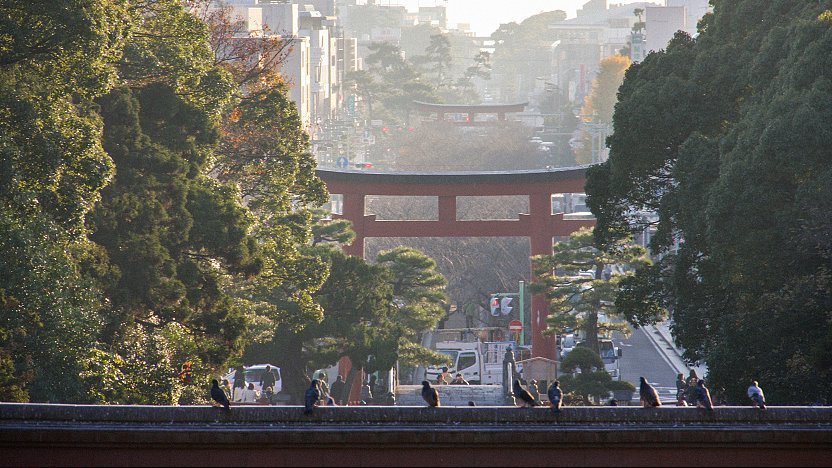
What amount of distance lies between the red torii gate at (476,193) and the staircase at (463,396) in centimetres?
376

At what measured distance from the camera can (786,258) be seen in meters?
14.2

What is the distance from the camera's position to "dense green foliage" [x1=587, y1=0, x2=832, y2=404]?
45.1 ft

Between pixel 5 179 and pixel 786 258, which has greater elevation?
pixel 5 179

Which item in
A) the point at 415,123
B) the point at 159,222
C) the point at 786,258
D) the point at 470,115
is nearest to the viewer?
the point at 786,258

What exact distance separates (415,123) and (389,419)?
91347 mm

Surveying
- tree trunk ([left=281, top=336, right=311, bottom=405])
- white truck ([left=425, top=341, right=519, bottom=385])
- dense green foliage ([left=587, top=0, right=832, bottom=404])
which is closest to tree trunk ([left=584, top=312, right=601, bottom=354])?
white truck ([left=425, top=341, right=519, bottom=385])

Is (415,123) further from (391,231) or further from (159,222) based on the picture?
(159,222)

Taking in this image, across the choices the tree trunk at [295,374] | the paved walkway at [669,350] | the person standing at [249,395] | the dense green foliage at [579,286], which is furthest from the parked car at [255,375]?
the paved walkway at [669,350]

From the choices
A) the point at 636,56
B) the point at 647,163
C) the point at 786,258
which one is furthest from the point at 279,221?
the point at 636,56

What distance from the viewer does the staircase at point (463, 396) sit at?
23281 mm

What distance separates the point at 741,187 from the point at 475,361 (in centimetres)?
1791

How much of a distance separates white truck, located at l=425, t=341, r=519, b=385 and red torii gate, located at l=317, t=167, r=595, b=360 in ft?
5.92

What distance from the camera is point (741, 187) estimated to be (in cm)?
1450

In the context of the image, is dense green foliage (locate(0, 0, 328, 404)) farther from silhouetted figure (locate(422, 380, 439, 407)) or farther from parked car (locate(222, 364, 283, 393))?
parked car (locate(222, 364, 283, 393))
